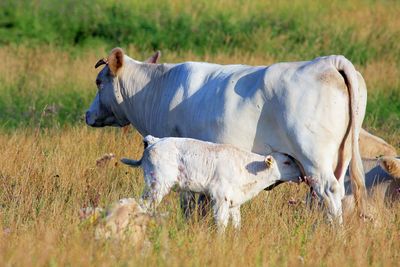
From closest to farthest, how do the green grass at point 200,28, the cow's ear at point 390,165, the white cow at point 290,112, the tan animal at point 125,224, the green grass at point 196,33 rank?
the tan animal at point 125,224 → the white cow at point 290,112 → the cow's ear at point 390,165 → the green grass at point 196,33 → the green grass at point 200,28

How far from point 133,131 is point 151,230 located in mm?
6377

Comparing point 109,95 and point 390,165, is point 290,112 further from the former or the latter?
point 109,95

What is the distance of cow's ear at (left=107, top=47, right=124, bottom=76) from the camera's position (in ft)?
32.5

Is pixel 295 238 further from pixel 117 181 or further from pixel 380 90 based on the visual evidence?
pixel 380 90

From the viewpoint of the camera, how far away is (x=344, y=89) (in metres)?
8.09

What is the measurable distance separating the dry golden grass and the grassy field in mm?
16

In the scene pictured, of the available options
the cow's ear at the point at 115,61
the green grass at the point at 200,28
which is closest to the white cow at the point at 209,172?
the cow's ear at the point at 115,61

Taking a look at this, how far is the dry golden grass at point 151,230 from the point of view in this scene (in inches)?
254

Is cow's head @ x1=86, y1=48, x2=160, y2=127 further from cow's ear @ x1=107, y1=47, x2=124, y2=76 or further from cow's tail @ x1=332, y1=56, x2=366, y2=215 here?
cow's tail @ x1=332, y1=56, x2=366, y2=215

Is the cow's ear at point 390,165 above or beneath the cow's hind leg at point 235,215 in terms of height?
above

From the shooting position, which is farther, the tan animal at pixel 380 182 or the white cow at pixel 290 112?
the tan animal at pixel 380 182

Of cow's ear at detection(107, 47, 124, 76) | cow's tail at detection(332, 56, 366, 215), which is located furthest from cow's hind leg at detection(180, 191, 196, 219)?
cow's ear at detection(107, 47, 124, 76)

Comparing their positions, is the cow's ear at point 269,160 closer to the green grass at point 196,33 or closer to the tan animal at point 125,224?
the tan animal at point 125,224

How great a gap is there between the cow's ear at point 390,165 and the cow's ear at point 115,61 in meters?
2.65
